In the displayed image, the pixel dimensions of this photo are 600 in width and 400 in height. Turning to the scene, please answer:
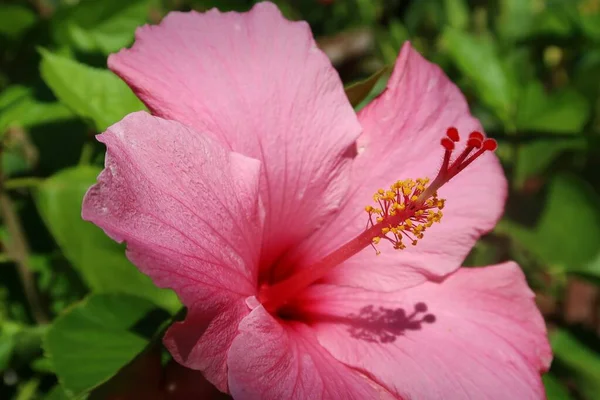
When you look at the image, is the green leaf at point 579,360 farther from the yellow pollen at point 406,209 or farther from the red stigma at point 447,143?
the red stigma at point 447,143

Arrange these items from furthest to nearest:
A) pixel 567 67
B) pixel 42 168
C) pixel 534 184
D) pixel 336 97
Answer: pixel 534 184, pixel 567 67, pixel 42 168, pixel 336 97

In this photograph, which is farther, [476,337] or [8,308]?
[8,308]

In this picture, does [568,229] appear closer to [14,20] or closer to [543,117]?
[543,117]

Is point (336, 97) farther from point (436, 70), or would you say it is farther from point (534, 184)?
point (534, 184)

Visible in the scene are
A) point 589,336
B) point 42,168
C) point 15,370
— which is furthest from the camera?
point 589,336

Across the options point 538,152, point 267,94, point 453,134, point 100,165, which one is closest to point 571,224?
point 538,152

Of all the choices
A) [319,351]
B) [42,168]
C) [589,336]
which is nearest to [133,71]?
[319,351]

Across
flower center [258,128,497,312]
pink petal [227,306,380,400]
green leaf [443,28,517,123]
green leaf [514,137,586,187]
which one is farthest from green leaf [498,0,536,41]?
pink petal [227,306,380,400]
